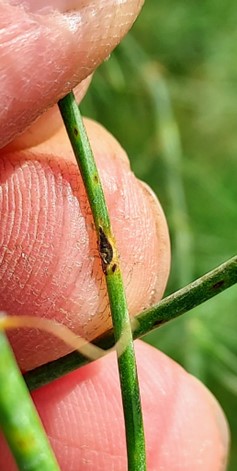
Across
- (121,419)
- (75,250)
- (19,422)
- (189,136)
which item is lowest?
(189,136)

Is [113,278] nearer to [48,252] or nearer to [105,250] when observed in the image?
[105,250]

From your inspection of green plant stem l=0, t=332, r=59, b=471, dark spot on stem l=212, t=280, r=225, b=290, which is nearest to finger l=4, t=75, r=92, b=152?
dark spot on stem l=212, t=280, r=225, b=290

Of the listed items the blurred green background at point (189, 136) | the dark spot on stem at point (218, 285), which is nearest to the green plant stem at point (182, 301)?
the dark spot on stem at point (218, 285)

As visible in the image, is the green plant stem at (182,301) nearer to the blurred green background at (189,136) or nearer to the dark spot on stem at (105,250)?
the dark spot on stem at (105,250)

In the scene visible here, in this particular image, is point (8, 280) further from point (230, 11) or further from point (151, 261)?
point (230, 11)

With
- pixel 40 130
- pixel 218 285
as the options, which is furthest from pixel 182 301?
pixel 40 130

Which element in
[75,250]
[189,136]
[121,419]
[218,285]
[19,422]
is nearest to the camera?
[19,422]

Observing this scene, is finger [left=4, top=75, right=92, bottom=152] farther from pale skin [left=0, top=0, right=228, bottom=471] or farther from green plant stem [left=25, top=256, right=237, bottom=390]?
green plant stem [left=25, top=256, right=237, bottom=390]
